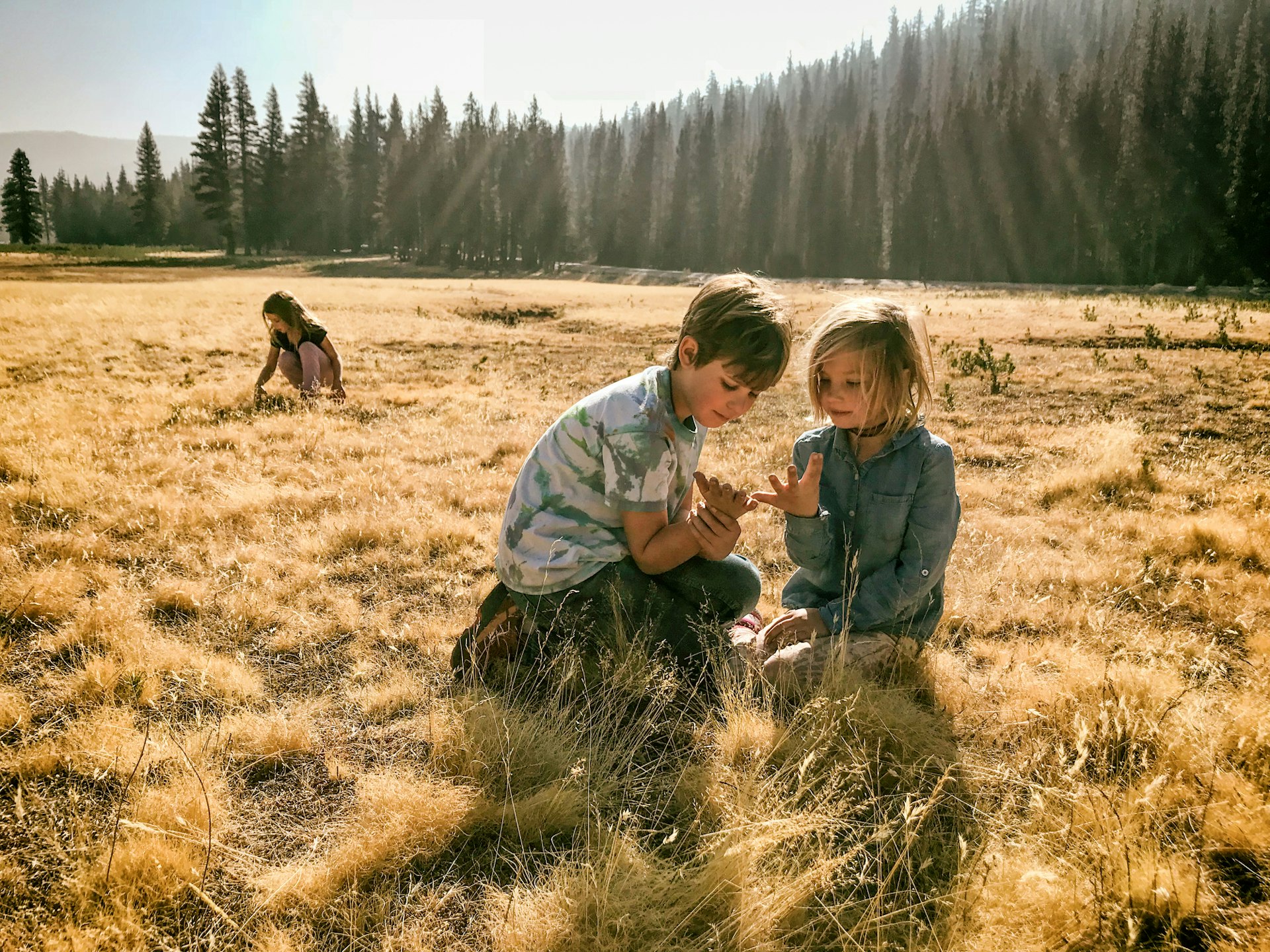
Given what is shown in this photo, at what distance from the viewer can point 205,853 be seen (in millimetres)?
2072

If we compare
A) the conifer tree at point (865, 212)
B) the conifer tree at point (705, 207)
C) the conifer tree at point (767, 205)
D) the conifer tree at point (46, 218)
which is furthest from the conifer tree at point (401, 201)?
the conifer tree at point (46, 218)

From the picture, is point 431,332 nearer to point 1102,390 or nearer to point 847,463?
point 1102,390

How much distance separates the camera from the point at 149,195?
76312 millimetres

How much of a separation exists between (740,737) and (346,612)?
2.39m

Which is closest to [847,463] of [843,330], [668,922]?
[843,330]

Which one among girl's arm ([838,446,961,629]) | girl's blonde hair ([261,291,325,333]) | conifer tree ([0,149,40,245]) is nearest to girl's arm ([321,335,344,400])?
girl's blonde hair ([261,291,325,333])

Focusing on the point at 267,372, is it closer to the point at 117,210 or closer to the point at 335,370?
the point at 335,370

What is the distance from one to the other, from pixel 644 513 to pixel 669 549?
185mm

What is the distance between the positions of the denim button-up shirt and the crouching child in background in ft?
1.27

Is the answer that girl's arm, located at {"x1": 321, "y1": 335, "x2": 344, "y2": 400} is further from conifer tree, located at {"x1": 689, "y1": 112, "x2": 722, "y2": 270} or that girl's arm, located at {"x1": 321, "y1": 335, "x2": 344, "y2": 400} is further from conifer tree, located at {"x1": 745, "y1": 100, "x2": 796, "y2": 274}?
conifer tree, located at {"x1": 689, "y1": 112, "x2": 722, "y2": 270}

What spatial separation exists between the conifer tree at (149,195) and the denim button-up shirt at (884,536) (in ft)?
314

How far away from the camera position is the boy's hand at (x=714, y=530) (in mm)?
2631

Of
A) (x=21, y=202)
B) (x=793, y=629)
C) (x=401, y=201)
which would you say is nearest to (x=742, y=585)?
(x=793, y=629)

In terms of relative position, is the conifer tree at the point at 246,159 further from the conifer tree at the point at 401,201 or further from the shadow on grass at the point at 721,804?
the shadow on grass at the point at 721,804
